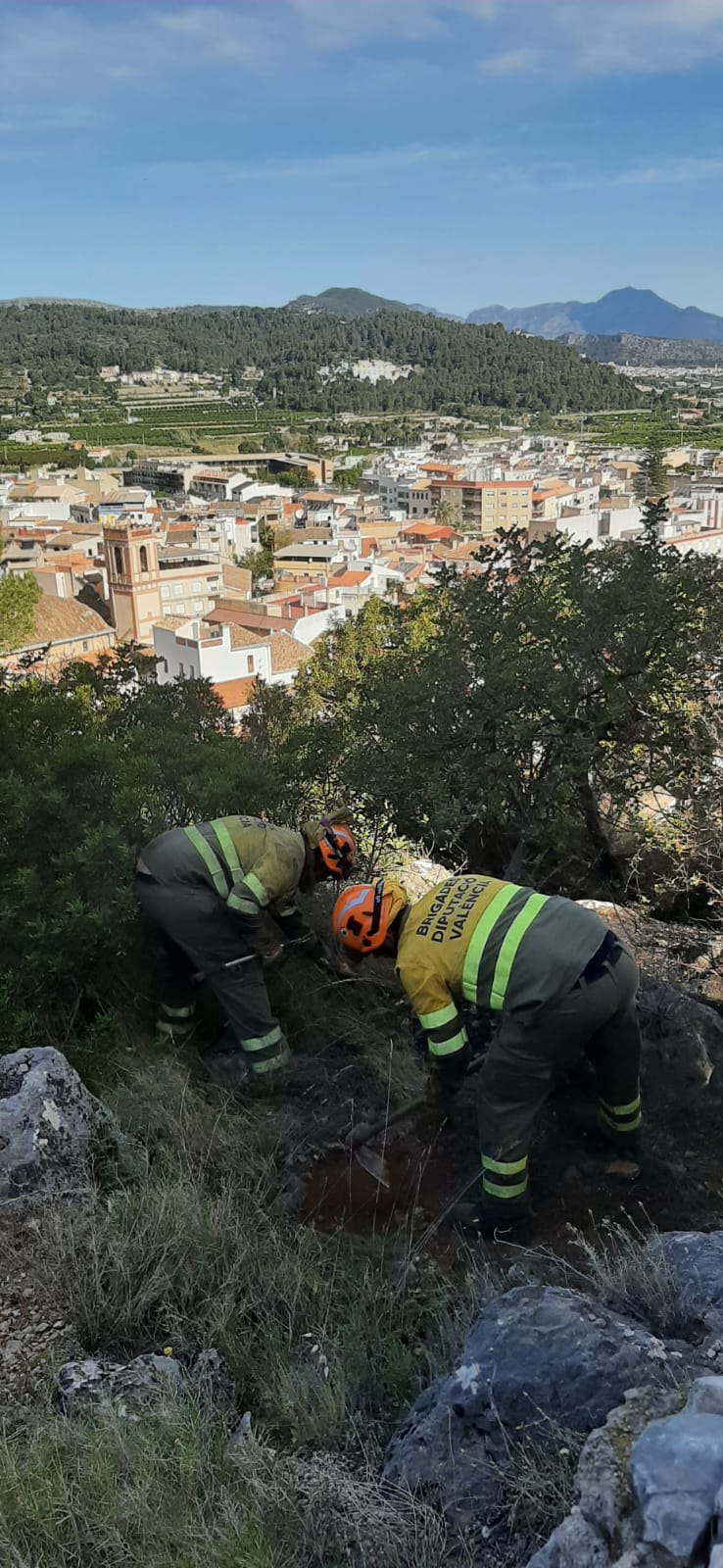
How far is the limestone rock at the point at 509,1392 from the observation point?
2.02 meters

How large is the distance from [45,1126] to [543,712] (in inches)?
159

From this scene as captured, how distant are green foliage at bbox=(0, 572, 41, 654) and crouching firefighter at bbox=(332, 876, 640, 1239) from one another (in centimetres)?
1632

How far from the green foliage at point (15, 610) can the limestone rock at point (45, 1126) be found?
1597 cm

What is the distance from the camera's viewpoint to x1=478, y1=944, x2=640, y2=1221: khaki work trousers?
11.0 feet

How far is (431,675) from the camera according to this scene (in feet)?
21.2

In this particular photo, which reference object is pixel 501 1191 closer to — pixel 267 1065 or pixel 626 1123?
pixel 626 1123

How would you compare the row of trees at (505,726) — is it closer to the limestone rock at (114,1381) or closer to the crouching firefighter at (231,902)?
the crouching firefighter at (231,902)

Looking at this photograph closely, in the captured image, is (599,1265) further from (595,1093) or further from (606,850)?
(606,850)

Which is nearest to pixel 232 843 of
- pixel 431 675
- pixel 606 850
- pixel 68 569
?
pixel 431 675

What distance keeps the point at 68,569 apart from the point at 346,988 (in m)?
50.3

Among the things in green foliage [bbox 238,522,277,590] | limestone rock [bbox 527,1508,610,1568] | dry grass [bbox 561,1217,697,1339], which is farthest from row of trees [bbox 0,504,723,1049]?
green foliage [bbox 238,522,277,590]

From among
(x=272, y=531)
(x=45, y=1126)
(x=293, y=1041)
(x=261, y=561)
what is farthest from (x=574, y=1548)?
(x=272, y=531)

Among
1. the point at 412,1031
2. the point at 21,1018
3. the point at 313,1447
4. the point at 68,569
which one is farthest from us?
the point at 68,569

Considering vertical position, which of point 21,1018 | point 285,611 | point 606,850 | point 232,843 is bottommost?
point 285,611
